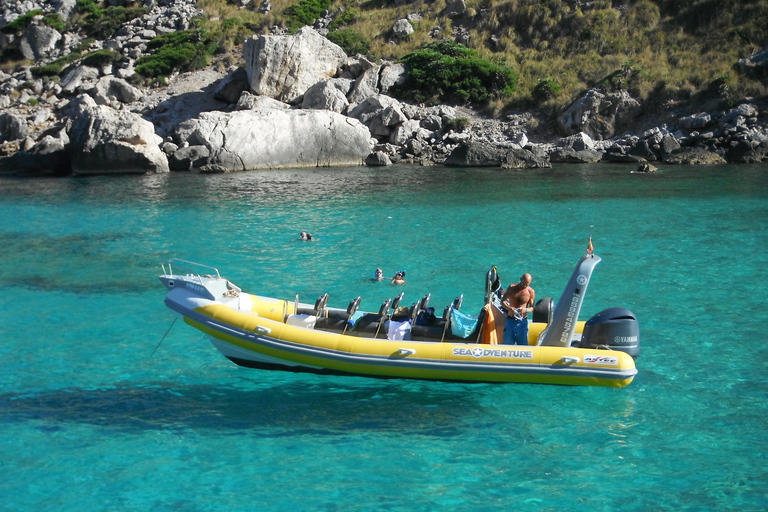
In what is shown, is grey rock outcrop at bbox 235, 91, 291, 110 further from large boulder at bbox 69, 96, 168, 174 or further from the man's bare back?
the man's bare back

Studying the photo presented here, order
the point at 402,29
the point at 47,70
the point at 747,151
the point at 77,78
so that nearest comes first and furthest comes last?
the point at 747,151, the point at 77,78, the point at 402,29, the point at 47,70

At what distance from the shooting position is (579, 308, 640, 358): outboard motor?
28.9ft

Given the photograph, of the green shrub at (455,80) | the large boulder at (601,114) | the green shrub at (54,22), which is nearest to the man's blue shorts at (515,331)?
the large boulder at (601,114)

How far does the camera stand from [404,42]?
1762 inches

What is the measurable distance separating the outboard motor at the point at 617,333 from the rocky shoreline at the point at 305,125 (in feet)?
78.1

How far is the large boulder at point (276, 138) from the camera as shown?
33.9 m

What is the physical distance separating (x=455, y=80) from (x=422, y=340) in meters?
33.9

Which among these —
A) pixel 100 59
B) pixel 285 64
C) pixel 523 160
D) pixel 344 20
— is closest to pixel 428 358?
pixel 523 160

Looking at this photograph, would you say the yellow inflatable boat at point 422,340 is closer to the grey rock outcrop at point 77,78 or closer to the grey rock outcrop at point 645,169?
the grey rock outcrop at point 645,169

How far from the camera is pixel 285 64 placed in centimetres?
3922

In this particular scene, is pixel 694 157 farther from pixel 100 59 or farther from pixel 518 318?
pixel 100 59

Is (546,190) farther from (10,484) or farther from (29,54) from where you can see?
(29,54)

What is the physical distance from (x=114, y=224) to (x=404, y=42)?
2863 centimetres

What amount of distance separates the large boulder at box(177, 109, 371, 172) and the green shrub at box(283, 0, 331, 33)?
15885 millimetres
